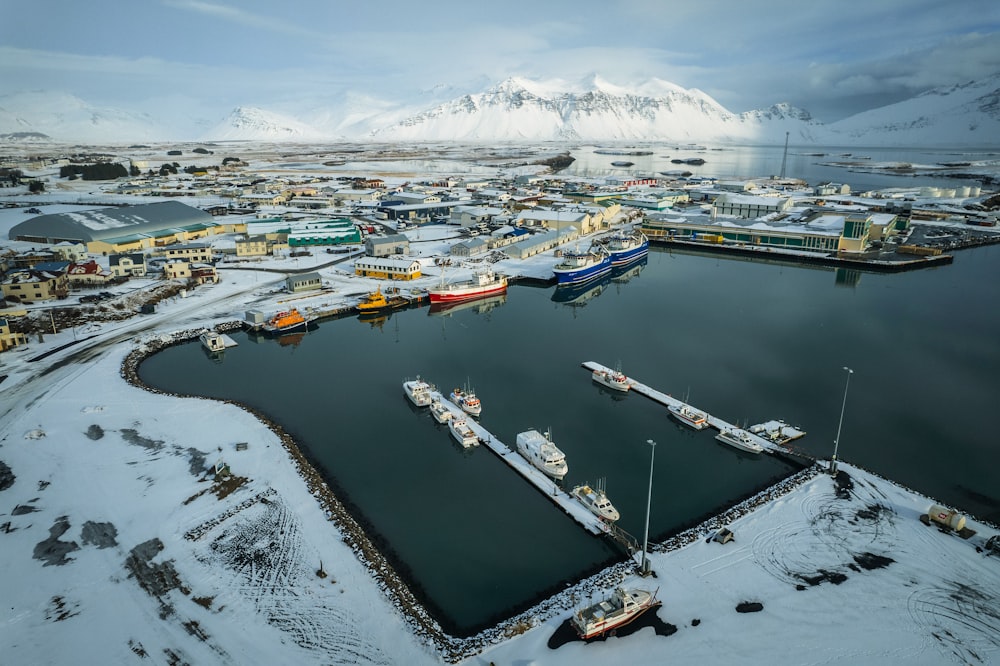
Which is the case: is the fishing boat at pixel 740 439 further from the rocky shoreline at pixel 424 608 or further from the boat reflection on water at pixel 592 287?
the boat reflection on water at pixel 592 287

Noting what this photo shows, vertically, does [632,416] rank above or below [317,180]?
below

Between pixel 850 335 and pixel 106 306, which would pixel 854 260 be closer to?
pixel 850 335

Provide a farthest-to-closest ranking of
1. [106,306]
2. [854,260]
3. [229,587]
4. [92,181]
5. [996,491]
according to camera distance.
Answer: [92,181] < [854,260] < [106,306] < [996,491] < [229,587]

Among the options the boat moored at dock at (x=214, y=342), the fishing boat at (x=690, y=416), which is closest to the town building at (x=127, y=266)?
the boat moored at dock at (x=214, y=342)

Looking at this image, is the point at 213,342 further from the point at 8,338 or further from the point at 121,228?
the point at 121,228

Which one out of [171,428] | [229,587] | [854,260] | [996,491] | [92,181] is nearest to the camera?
[229,587]

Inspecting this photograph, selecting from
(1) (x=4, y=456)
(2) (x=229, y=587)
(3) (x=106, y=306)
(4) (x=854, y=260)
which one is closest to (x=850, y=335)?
(4) (x=854, y=260)

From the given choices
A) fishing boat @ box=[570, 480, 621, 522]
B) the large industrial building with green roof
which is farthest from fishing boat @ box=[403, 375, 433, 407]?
the large industrial building with green roof
